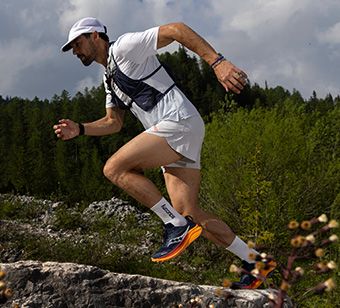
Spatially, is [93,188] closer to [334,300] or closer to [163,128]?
[334,300]

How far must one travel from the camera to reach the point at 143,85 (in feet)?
13.3

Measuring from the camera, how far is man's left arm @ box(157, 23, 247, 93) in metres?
3.48

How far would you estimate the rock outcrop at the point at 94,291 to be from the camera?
3645 millimetres

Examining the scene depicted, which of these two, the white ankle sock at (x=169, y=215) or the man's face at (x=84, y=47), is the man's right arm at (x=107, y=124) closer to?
the man's face at (x=84, y=47)

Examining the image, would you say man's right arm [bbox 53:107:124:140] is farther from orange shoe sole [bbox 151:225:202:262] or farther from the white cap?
orange shoe sole [bbox 151:225:202:262]

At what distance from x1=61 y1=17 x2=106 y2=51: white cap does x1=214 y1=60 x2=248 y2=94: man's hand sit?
3.13 feet

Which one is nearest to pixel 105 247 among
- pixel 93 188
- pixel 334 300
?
pixel 334 300

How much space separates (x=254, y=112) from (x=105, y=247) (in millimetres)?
5080

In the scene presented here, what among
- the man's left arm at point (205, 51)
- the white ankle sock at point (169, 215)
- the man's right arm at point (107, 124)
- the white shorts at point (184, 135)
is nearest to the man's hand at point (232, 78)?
the man's left arm at point (205, 51)

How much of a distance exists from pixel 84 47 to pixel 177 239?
1.22 m

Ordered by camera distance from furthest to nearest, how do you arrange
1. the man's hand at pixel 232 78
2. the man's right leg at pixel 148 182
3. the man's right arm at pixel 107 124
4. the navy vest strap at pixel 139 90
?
the man's right arm at pixel 107 124 → the navy vest strap at pixel 139 90 → the man's right leg at pixel 148 182 → the man's hand at pixel 232 78

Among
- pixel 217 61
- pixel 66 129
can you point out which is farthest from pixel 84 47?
pixel 217 61

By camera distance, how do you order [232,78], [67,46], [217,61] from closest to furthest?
[232,78] < [217,61] < [67,46]

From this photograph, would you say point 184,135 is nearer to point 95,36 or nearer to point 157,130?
point 157,130
